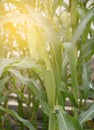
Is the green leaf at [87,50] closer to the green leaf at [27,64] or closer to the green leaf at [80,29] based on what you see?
the green leaf at [80,29]

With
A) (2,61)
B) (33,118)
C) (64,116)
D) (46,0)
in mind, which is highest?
(46,0)

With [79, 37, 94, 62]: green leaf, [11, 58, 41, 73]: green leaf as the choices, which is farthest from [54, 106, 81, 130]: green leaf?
[79, 37, 94, 62]: green leaf

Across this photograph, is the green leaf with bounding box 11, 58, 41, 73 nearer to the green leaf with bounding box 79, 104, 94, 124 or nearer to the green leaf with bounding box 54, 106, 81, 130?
the green leaf with bounding box 54, 106, 81, 130

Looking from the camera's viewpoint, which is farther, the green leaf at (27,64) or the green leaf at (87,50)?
the green leaf at (87,50)

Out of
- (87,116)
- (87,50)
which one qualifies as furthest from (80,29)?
(87,116)

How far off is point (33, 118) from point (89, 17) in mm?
430

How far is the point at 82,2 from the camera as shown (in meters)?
0.99

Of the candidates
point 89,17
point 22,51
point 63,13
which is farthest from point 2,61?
point 63,13

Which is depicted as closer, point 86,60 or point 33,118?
point 86,60

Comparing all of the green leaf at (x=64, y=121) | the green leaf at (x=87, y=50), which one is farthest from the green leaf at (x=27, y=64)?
the green leaf at (x=87, y=50)

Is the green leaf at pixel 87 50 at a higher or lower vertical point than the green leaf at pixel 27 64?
lower

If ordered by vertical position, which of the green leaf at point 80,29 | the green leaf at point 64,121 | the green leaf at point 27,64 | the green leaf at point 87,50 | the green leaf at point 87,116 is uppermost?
the green leaf at point 80,29

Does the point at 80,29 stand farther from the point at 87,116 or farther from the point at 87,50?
the point at 87,116

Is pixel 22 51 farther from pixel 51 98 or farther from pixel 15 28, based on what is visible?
pixel 51 98
